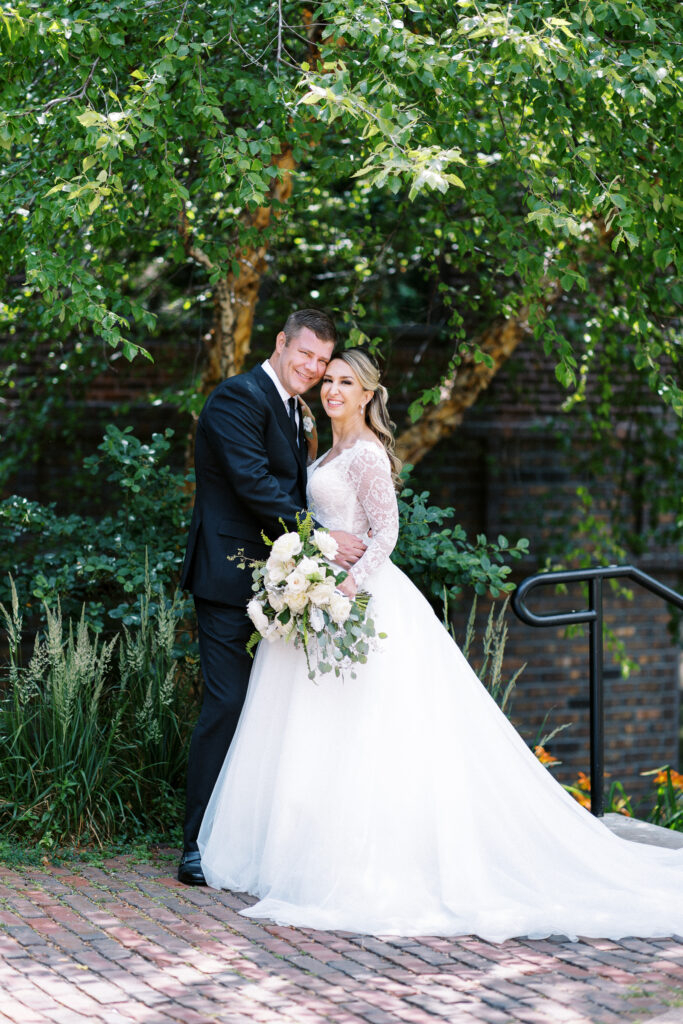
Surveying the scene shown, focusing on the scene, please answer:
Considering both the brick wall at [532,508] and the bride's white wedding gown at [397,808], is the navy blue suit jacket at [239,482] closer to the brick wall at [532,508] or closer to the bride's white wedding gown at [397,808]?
the bride's white wedding gown at [397,808]

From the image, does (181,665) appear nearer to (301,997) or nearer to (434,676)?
(434,676)

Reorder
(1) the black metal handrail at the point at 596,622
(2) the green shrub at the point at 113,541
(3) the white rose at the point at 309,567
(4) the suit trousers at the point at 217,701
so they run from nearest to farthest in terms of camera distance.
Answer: (3) the white rose at the point at 309,567 → (4) the suit trousers at the point at 217,701 → (1) the black metal handrail at the point at 596,622 → (2) the green shrub at the point at 113,541

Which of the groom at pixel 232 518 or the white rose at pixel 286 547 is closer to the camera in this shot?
the white rose at pixel 286 547

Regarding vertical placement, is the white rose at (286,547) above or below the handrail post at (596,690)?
above

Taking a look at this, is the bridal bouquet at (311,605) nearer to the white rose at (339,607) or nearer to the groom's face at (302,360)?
the white rose at (339,607)

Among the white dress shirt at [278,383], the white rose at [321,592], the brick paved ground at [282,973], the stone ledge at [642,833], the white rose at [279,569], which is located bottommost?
the brick paved ground at [282,973]

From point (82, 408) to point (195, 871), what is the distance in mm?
4198

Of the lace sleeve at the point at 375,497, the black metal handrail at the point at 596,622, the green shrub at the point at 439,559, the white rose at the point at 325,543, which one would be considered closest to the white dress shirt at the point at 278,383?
the lace sleeve at the point at 375,497

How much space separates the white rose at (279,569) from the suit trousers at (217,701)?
0.38 m

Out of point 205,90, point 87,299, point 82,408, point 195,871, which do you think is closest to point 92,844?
Answer: point 195,871

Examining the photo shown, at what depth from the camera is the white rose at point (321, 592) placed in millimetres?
4082

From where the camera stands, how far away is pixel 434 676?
433cm

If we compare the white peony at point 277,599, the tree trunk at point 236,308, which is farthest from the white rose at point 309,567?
the tree trunk at point 236,308

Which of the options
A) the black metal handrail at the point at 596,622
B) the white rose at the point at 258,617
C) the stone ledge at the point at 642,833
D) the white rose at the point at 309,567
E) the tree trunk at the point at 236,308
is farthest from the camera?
the tree trunk at the point at 236,308
